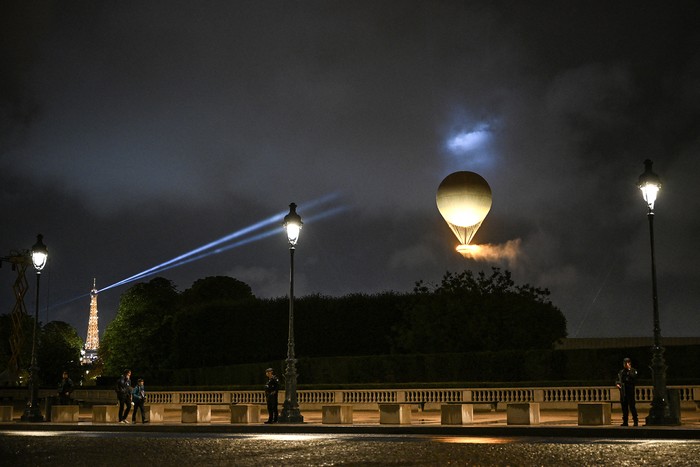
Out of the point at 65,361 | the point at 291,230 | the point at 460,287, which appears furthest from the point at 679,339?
the point at 291,230

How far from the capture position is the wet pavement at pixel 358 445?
16438mm

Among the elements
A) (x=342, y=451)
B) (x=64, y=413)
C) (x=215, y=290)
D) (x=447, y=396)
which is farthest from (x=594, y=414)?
(x=215, y=290)

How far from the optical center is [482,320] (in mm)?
54719

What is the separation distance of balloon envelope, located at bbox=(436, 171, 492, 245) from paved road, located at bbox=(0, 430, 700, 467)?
27.3 metres

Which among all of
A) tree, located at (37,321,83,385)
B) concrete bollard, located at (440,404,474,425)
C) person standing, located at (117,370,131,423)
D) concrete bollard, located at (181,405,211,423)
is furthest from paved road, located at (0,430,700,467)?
tree, located at (37,321,83,385)

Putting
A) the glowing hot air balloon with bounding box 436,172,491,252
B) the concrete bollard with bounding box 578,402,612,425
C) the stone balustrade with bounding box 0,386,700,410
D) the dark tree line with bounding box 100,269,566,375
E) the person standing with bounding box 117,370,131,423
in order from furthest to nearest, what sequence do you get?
the dark tree line with bounding box 100,269,566,375
the glowing hot air balloon with bounding box 436,172,491,252
the stone balustrade with bounding box 0,386,700,410
the person standing with bounding box 117,370,131,423
the concrete bollard with bounding box 578,402,612,425

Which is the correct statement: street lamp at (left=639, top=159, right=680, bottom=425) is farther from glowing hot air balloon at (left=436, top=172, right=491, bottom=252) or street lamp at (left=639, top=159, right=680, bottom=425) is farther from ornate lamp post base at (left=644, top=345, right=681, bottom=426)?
glowing hot air balloon at (left=436, top=172, right=491, bottom=252)

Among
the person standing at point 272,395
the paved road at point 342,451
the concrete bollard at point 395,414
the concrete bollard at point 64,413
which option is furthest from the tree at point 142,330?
the paved road at point 342,451

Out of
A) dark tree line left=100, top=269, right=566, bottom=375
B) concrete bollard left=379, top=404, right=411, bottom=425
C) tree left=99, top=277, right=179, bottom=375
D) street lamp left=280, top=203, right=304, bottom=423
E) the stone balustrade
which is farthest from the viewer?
tree left=99, top=277, right=179, bottom=375

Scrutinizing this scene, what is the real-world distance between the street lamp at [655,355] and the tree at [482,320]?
2957cm

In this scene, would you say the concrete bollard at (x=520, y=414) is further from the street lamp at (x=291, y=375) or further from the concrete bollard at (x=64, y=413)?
the concrete bollard at (x=64, y=413)

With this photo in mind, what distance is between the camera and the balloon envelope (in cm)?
5053

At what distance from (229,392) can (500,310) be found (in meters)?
17.3

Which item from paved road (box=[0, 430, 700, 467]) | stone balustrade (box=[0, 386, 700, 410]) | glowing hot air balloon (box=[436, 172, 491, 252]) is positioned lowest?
paved road (box=[0, 430, 700, 467])
